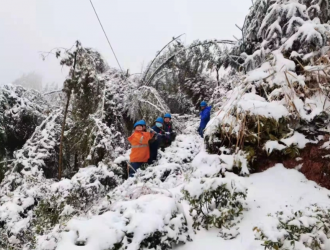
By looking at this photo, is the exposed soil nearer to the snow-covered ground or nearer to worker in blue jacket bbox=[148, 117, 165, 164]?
the snow-covered ground

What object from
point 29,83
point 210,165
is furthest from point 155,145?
point 29,83

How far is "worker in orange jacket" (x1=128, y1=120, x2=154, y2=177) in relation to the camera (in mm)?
5527

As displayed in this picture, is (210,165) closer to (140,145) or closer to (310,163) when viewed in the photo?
(310,163)

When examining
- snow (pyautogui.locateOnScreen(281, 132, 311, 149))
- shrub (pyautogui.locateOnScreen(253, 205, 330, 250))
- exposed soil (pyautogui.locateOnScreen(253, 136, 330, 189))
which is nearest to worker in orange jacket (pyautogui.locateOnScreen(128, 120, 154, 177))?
exposed soil (pyautogui.locateOnScreen(253, 136, 330, 189))

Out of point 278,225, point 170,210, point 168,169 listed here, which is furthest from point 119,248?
point 168,169

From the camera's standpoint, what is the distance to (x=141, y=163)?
5637 millimetres

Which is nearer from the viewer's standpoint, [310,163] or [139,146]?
[310,163]

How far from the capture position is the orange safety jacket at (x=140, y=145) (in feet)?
18.1

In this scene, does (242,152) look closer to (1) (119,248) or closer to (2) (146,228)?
(2) (146,228)

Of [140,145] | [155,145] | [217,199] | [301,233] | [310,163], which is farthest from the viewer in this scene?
[155,145]

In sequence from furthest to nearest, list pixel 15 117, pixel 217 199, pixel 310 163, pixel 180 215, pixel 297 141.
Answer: pixel 15 117 → pixel 297 141 → pixel 310 163 → pixel 217 199 → pixel 180 215

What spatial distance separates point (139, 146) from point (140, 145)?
3cm

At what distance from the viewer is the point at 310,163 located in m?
3.37

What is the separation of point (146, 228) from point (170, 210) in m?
0.33
